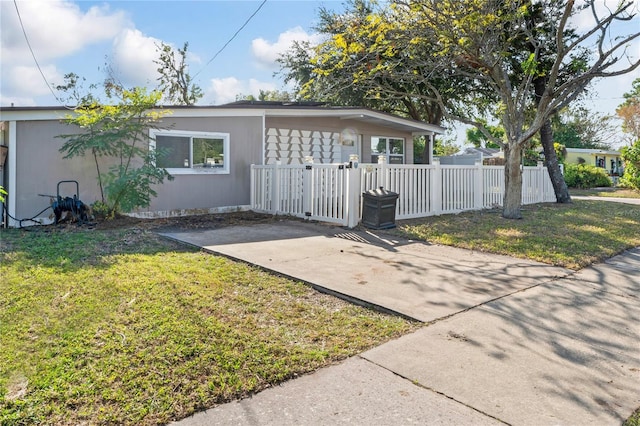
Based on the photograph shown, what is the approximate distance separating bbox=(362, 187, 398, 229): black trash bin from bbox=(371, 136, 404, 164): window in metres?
6.27

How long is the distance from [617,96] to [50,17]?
155 feet

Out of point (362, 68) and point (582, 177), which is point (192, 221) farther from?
point (582, 177)

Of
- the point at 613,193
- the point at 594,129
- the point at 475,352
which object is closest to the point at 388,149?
the point at 475,352

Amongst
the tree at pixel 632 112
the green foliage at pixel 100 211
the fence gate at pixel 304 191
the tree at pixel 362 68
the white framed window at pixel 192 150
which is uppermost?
the tree at pixel 632 112

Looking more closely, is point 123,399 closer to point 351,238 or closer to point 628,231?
point 351,238

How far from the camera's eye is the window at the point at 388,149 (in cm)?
1491

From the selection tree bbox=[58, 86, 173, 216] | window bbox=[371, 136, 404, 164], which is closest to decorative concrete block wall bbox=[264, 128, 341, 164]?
window bbox=[371, 136, 404, 164]

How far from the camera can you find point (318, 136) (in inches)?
521

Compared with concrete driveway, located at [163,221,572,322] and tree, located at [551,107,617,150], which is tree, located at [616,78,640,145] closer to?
tree, located at [551,107,617,150]

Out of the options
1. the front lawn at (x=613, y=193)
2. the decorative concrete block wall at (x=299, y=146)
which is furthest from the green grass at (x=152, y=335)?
the front lawn at (x=613, y=193)

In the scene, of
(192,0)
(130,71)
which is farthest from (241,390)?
(130,71)

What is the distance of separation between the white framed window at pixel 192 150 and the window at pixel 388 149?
5881 mm

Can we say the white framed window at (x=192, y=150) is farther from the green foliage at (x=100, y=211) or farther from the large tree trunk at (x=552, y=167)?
the large tree trunk at (x=552, y=167)

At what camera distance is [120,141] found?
8.58m
